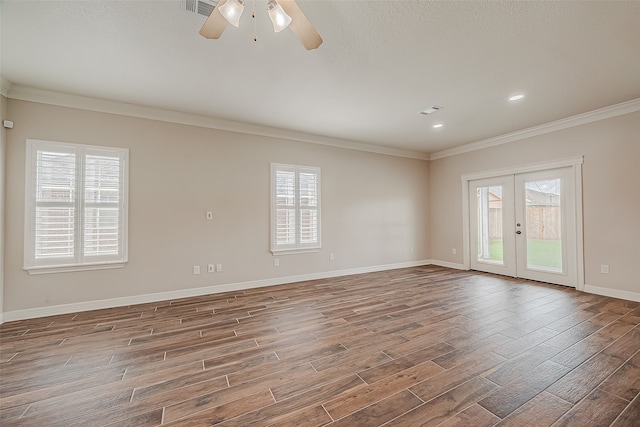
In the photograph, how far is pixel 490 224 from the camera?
562 centimetres

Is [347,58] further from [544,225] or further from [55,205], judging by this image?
[544,225]

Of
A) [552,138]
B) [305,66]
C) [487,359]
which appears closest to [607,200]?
[552,138]

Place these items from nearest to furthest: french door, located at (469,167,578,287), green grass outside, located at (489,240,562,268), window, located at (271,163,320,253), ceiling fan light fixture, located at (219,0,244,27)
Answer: ceiling fan light fixture, located at (219,0,244,27) → french door, located at (469,167,578,287) → green grass outside, located at (489,240,562,268) → window, located at (271,163,320,253)

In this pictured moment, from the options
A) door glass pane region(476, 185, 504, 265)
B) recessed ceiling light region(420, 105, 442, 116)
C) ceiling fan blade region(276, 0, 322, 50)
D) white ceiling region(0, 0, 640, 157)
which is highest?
recessed ceiling light region(420, 105, 442, 116)

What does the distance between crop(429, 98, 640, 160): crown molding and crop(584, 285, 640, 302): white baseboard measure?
2.55m

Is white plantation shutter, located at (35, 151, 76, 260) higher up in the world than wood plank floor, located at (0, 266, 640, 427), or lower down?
higher up

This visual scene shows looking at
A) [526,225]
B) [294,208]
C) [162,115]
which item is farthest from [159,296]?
[526,225]

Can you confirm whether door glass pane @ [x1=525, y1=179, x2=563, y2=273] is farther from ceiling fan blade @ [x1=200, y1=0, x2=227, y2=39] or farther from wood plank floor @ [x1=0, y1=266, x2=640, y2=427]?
ceiling fan blade @ [x1=200, y1=0, x2=227, y2=39]

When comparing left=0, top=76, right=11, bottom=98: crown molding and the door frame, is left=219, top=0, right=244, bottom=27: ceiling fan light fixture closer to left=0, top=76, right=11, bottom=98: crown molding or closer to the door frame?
left=0, top=76, right=11, bottom=98: crown molding

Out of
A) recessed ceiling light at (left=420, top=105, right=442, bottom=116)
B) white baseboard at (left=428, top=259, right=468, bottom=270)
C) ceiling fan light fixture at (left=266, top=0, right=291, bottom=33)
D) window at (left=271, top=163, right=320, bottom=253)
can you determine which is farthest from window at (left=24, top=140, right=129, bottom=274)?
white baseboard at (left=428, top=259, right=468, bottom=270)

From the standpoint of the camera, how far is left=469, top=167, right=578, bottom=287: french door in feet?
14.8

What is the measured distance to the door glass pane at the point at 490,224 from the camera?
5488mm

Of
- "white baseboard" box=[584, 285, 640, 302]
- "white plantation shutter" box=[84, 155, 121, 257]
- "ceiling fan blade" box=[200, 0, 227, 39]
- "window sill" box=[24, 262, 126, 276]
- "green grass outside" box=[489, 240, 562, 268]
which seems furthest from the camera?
"green grass outside" box=[489, 240, 562, 268]

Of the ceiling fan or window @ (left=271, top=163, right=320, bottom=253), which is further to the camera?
window @ (left=271, top=163, right=320, bottom=253)
